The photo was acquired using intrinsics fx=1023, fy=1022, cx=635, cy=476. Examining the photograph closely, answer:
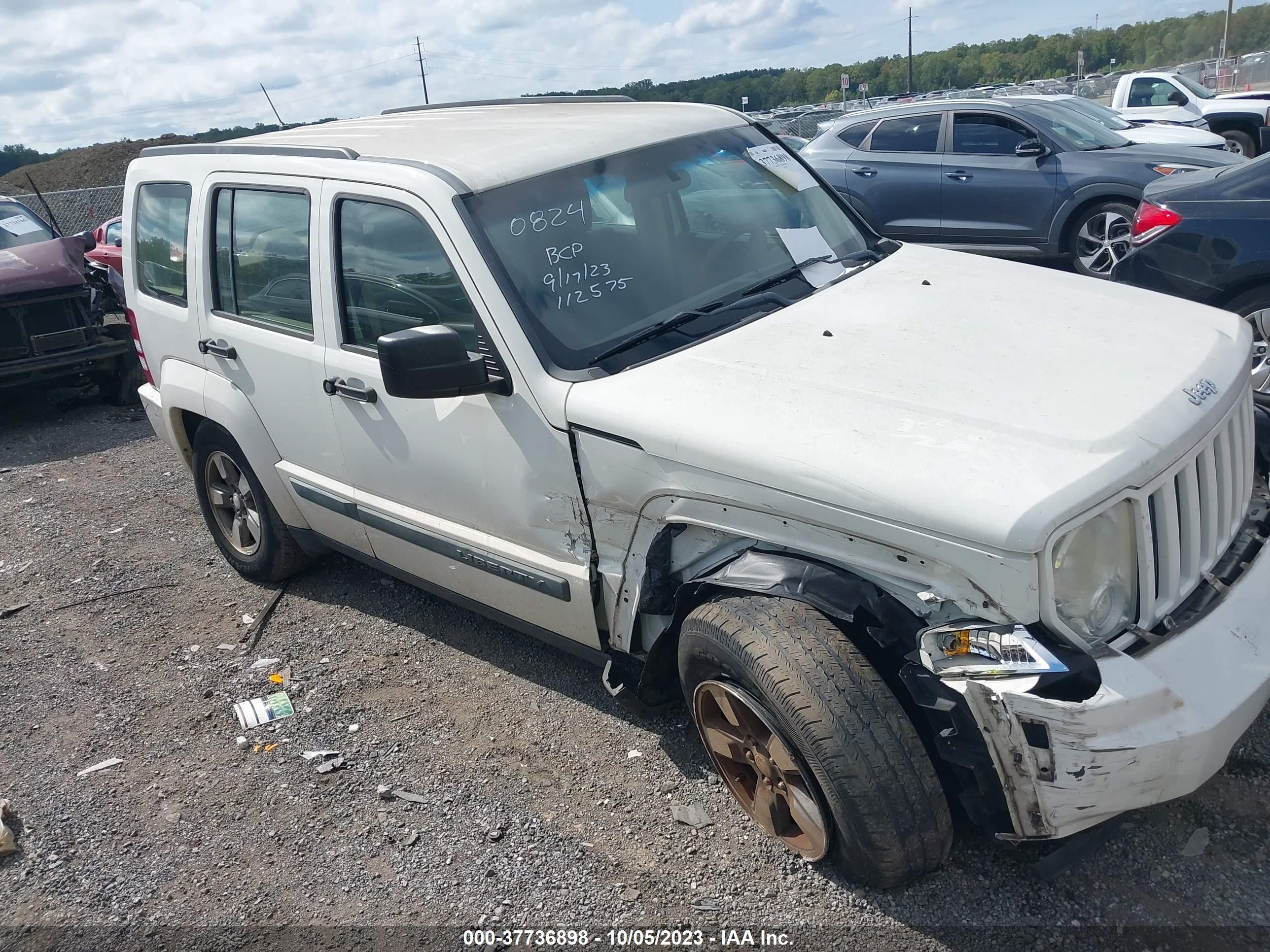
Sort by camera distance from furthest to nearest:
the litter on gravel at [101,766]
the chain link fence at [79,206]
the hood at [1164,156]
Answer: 1. the chain link fence at [79,206]
2. the hood at [1164,156]
3. the litter on gravel at [101,766]

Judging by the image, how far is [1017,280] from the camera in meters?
3.59

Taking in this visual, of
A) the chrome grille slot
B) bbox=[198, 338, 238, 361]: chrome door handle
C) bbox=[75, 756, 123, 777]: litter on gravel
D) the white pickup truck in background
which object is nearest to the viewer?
the chrome grille slot

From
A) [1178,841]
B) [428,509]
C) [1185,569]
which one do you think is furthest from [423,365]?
[1178,841]

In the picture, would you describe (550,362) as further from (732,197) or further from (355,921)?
(355,921)

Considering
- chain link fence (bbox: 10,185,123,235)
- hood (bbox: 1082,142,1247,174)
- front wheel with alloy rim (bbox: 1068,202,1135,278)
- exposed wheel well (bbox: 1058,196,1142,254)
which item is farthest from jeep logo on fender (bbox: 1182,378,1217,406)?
chain link fence (bbox: 10,185,123,235)

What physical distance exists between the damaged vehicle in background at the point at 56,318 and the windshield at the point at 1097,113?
31.1 feet

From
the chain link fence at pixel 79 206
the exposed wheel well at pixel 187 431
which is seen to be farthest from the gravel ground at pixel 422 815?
the chain link fence at pixel 79 206

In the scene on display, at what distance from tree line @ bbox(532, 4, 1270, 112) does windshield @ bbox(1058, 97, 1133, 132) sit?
146 feet

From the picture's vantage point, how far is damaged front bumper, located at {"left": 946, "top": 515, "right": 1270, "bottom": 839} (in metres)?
2.21

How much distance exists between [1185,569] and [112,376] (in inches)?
364

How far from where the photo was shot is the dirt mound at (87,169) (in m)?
31.0

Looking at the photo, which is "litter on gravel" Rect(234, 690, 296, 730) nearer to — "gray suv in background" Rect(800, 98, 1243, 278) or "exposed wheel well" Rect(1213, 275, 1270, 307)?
"exposed wheel well" Rect(1213, 275, 1270, 307)

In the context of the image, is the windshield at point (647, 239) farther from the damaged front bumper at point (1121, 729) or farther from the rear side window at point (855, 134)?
the rear side window at point (855, 134)

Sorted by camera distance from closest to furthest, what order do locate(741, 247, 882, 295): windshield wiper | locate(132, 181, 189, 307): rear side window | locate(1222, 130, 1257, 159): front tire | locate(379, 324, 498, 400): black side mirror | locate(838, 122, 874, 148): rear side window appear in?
locate(379, 324, 498, 400): black side mirror
locate(741, 247, 882, 295): windshield wiper
locate(132, 181, 189, 307): rear side window
locate(838, 122, 874, 148): rear side window
locate(1222, 130, 1257, 159): front tire
